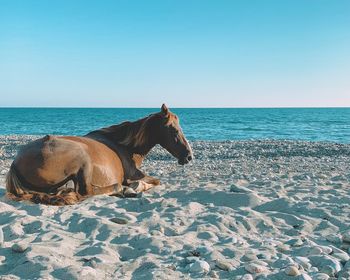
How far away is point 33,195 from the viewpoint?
6465 millimetres

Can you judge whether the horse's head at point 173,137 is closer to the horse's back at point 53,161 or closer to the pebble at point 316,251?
the horse's back at point 53,161

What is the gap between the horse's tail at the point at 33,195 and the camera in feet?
20.8

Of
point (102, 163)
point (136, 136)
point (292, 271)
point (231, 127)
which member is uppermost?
point (136, 136)

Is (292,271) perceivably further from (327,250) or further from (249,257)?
(327,250)

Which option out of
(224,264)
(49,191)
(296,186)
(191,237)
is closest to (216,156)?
(296,186)

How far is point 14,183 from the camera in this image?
651 centimetres

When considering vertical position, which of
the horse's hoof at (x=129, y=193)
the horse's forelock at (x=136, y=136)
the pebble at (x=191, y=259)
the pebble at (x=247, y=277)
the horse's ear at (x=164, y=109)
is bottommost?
the horse's hoof at (x=129, y=193)

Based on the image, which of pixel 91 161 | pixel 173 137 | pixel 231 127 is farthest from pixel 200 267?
pixel 231 127

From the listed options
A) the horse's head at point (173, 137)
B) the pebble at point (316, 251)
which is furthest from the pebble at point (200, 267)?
the horse's head at point (173, 137)

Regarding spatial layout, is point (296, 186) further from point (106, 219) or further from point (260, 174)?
point (106, 219)

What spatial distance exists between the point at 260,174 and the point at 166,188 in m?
3.13

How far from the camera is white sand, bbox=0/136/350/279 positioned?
3777mm

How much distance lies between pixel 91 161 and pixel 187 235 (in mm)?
2609

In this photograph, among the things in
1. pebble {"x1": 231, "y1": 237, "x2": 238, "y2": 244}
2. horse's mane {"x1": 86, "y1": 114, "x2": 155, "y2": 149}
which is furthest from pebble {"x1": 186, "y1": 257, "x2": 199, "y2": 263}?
horse's mane {"x1": 86, "y1": 114, "x2": 155, "y2": 149}
